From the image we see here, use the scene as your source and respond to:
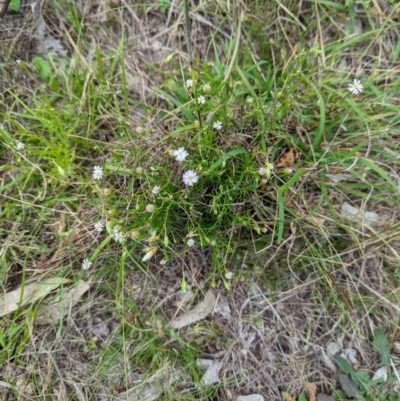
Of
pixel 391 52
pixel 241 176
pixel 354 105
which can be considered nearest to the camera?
pixel 241 176

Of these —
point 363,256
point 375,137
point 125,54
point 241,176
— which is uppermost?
point 125,54

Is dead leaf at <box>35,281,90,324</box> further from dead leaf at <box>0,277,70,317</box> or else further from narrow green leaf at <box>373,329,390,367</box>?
narrow green leaf at <box>373,329,390,367</box>

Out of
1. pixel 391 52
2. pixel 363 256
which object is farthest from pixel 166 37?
pixel 363 256

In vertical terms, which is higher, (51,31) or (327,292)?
(51,31)

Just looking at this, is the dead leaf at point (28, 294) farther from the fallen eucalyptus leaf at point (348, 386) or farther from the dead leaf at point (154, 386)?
the fallen eucalyptus leaf at point (348, 386)

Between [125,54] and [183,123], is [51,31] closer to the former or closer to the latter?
[125,54]

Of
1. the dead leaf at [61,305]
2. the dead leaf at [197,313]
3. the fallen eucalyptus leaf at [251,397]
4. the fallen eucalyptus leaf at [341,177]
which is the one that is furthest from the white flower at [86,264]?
the fallen eucalyptus leaf at [341,177]

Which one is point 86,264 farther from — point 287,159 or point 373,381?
point 373,381

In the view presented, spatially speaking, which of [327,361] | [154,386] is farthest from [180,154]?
[327,361]
